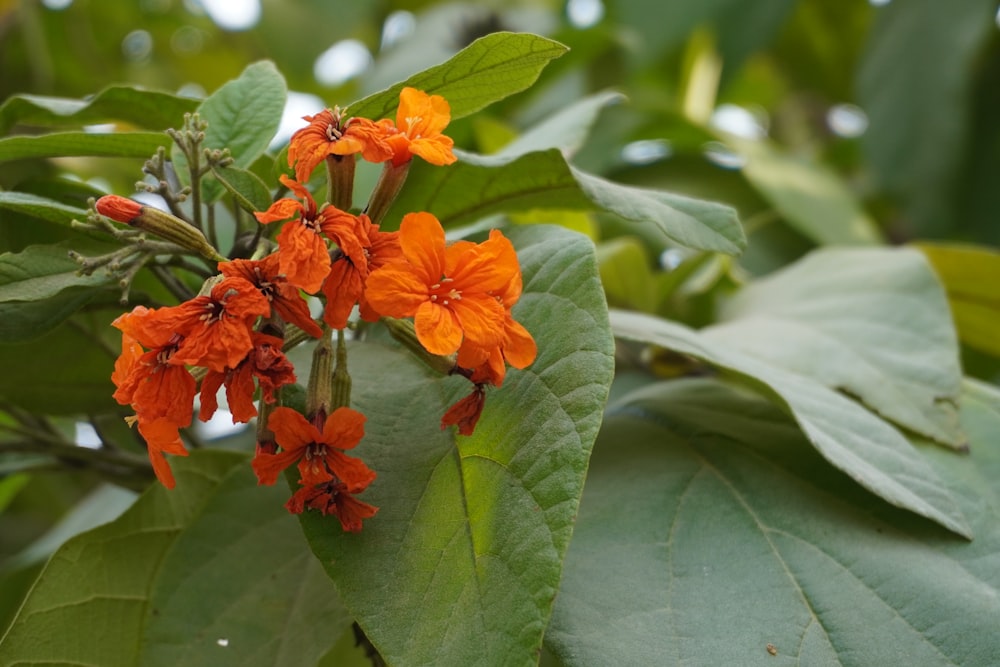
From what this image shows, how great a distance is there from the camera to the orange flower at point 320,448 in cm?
49

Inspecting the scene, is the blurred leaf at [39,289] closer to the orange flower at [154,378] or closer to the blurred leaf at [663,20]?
the orange flower at [154,378]

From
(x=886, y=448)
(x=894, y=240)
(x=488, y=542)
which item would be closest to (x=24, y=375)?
(x=488, y=542)

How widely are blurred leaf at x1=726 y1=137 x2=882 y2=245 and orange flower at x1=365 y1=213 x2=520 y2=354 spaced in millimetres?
915

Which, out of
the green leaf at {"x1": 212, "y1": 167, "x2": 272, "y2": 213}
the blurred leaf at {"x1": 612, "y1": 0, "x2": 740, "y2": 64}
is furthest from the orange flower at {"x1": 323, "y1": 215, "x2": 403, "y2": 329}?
the blurred leaf at {"x1": 612, "y1": 0, "x2": 740, "y2": 64}

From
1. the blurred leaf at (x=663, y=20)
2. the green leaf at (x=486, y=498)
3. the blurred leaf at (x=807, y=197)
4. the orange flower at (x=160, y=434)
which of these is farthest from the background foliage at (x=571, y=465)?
the blurred leaf at (x=663, y=20)

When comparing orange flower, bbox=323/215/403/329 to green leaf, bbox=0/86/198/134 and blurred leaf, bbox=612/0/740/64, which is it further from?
blurred leaf, bbox=612/0/740/64

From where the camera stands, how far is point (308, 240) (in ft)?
1.54

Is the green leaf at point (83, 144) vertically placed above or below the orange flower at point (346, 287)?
above

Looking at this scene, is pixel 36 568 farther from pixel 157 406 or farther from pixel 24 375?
pixel 157 406

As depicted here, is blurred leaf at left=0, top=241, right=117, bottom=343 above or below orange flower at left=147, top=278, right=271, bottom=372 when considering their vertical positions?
below

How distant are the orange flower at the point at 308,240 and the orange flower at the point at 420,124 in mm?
69

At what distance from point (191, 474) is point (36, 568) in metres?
0.38

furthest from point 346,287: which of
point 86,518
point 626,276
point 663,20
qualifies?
point 663,20

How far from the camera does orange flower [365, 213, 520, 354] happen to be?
18.9 inches
